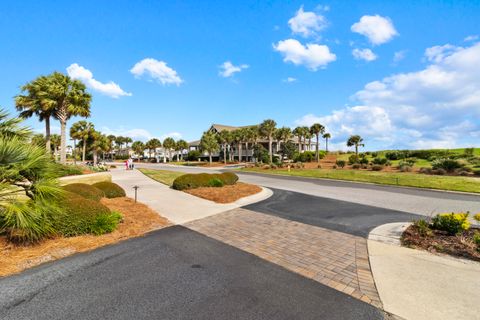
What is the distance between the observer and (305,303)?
3346 mm

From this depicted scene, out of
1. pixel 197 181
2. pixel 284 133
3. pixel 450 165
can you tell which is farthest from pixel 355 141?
pixel 197 181

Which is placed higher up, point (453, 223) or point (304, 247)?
point (453, 223)

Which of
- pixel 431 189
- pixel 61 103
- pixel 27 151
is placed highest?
pixel 61 103

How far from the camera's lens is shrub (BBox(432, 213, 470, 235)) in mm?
5750

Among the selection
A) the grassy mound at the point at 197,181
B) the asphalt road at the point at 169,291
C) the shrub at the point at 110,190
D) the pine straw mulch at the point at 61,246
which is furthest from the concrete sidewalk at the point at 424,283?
the shrub at the point at 110,190

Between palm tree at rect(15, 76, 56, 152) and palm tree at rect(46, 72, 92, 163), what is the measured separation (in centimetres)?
40

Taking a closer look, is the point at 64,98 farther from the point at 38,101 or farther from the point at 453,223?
the point at 453,223

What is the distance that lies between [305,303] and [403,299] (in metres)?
1.49

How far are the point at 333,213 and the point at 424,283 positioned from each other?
199 inches

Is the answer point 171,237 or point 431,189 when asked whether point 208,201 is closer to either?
point 171,237

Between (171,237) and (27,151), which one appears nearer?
(27,151)

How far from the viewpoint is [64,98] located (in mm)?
22578

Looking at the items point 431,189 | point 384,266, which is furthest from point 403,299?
point 431,189

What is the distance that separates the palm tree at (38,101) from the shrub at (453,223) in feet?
90.6
